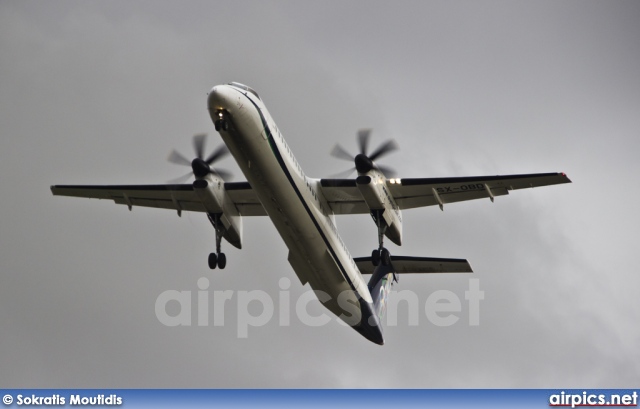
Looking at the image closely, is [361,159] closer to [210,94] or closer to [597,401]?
[210,94]

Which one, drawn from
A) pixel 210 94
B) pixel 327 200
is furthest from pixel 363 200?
pixel 210 94

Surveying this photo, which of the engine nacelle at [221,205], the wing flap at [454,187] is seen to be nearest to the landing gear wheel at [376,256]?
the wing flap at [454,187]

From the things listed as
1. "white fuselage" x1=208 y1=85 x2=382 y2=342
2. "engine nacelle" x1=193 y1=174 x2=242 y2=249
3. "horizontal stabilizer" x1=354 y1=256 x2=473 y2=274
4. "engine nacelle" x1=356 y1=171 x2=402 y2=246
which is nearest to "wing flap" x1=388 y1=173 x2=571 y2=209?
"engine nacelle" x1=356 y1=171 x2=402 y2=246

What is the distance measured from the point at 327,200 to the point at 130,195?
6.37 meters

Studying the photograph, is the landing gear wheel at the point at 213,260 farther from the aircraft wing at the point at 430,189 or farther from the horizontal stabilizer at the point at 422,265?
the horizontal stabilizer at the point at 422,265

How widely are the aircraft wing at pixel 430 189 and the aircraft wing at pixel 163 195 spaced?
2817mm

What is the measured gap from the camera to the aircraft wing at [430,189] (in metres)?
23.6

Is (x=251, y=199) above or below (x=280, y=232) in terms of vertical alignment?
above

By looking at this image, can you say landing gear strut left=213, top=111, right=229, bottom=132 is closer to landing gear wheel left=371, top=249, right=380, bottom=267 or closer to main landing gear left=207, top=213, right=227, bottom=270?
main landing gear left=207, top=213, right=227, bottom=270

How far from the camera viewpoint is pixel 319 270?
23.1m

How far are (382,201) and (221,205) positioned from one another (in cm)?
470

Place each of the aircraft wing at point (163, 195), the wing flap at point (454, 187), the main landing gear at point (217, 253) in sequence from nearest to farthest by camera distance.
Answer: the wing flap at point (454, 187)
the main landing gear at point (217, 253)
the aircraft wing at point (163, 195)

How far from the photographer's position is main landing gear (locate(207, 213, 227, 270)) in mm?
25438

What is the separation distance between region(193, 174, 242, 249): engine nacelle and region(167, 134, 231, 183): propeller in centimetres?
18
